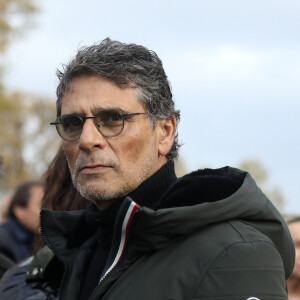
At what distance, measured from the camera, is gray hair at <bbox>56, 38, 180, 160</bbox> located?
2770mm

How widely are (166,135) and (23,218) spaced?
12.5 ft

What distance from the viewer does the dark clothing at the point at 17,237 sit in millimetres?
5793

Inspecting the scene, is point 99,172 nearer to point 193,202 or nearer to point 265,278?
point 193,202

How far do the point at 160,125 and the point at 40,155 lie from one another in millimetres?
41793

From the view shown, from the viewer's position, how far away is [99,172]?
2.70 meters

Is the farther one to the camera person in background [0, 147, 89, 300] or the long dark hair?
the long dark hair

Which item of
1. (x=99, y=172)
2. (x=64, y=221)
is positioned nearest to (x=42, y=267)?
(x=64, y=221)

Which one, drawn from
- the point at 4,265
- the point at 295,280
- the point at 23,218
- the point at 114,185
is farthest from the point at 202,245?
the point at 23,218

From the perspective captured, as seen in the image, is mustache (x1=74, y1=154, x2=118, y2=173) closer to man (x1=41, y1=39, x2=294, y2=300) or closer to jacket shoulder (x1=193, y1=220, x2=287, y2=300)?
man (x1=41, y1=39, x2=294, y2=300)

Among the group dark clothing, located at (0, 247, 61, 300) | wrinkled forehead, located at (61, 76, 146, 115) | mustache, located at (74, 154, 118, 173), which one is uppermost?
wrinkled forehead, located at (61, 76, 146, 115)

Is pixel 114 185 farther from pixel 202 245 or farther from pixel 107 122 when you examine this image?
pixel 202 245

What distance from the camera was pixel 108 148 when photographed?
2689 mm

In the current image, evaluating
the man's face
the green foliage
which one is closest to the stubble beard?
the man's face

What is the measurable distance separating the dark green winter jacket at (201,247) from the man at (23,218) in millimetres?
3674
